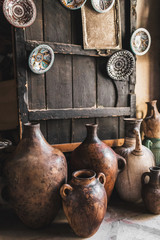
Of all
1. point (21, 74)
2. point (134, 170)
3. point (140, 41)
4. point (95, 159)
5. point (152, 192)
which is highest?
point (140, 41)

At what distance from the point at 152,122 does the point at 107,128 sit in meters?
0.47

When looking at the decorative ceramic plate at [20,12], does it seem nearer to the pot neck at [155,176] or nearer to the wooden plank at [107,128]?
the wooden plank at [107,128]

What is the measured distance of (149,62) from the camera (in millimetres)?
2393

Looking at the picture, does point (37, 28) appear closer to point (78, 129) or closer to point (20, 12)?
point (20, 12)

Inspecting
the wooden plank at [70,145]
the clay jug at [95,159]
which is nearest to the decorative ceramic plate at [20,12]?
the clay jug at [95,159]

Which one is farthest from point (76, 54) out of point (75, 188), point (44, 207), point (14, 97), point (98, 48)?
point (44, 207)

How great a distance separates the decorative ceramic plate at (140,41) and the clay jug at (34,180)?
1.35 m

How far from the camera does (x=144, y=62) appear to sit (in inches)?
92.9

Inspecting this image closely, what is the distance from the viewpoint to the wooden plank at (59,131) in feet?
6.21

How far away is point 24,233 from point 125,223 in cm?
72

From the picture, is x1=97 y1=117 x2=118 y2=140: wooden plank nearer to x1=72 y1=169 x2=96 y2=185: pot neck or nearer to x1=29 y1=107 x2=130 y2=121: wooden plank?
x1=29 y1=107 x2=130 y2=121: wooden plank

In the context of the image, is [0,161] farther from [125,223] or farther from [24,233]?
[125,223]

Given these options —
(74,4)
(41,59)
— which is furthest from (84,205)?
(74,4)

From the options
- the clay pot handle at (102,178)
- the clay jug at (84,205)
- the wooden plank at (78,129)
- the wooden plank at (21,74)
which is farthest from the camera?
the wooden plank at (78,129)
